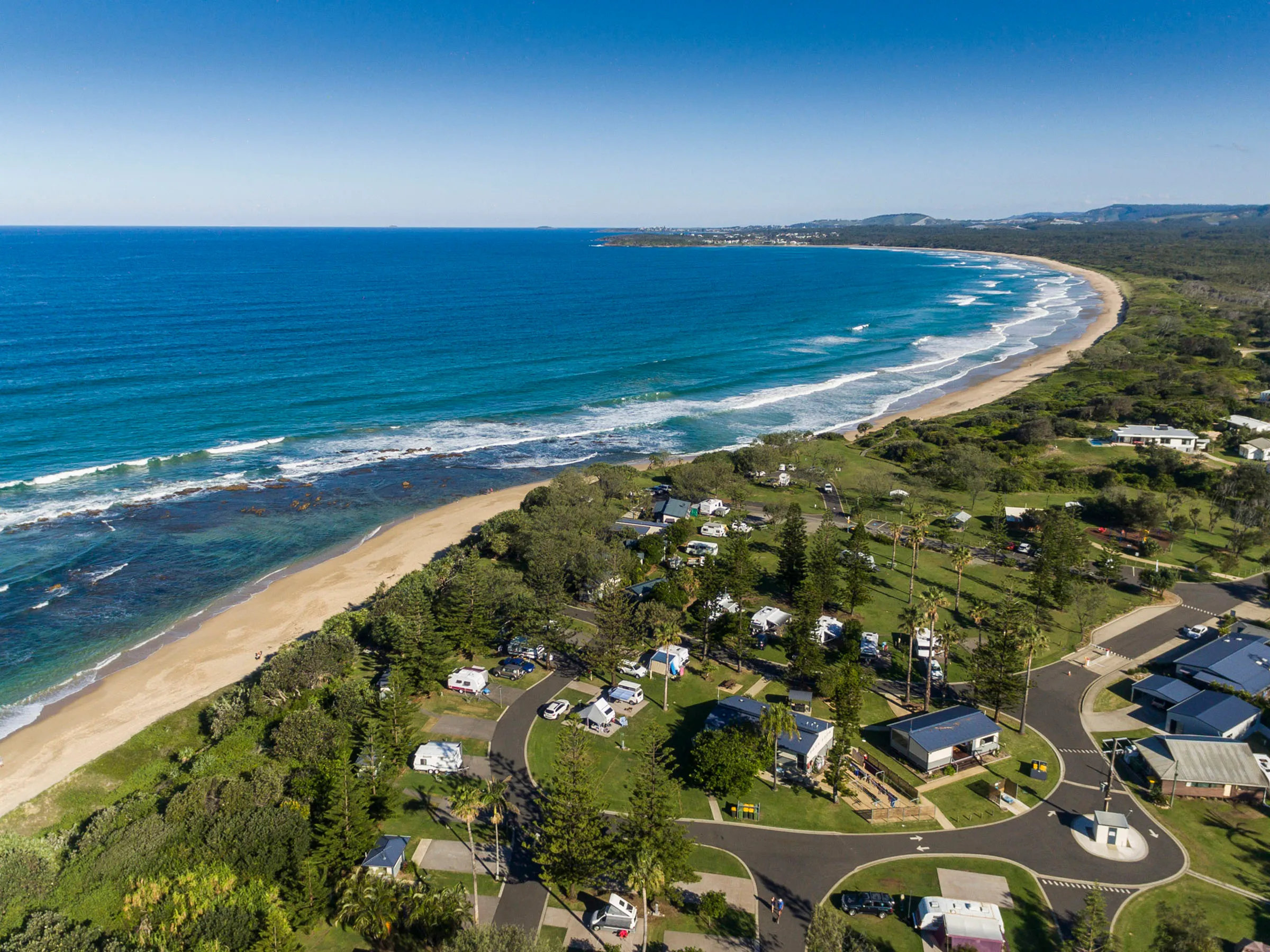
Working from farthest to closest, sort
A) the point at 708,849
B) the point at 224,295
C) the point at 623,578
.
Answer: the point at 224,295, the point at 623,578, the point at 708,849

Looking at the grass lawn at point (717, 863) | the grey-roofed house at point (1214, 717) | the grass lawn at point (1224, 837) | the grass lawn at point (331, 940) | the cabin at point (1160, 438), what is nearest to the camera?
the grass lawn at point (331, 940)

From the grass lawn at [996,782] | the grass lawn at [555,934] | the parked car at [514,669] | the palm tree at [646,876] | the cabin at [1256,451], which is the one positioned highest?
the palm tree at [646,876]

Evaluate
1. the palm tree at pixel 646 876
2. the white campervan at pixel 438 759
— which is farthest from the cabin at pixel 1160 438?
the white campervan at pixel 438 759

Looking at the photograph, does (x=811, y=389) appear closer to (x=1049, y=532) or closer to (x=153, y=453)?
(x=1049, y=532)

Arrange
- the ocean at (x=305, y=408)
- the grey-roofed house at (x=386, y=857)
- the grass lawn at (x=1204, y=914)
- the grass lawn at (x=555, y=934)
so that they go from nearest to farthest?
the grass lawn at (x=555, y=934) → the grass lawn at (x=1204, y=914) → the grey-roofed house at (x=386, y=857) → the ocean at (x=305, y=408)

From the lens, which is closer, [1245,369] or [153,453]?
[153,453]

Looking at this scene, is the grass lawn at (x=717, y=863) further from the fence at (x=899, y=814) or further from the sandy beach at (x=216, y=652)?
the sandy beach at (x=216, y=652)

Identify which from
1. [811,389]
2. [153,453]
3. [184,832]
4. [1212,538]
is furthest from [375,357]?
[1212,538]

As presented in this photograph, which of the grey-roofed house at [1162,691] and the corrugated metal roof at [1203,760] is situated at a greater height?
the corrugated metal roof at [1203,760]
